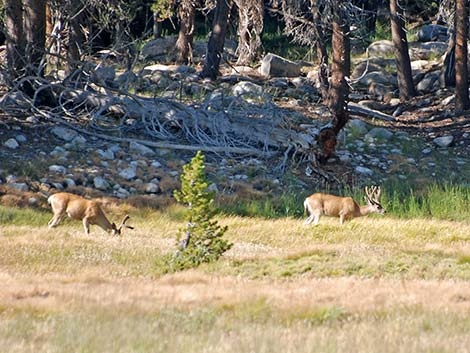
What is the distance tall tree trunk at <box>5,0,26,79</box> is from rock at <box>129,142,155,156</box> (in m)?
3.52

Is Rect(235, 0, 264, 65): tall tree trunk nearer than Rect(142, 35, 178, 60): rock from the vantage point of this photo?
Yes

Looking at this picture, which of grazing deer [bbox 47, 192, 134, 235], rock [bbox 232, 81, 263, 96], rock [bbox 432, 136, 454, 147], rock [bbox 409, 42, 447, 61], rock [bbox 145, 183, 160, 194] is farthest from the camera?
rock [bbox 409, 42, 447, 61]

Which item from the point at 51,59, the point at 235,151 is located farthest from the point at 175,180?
the point at 51,59

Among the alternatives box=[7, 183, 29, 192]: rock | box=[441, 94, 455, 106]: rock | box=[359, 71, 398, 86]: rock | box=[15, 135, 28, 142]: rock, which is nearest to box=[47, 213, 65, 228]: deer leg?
box=[7, 183, 29, 192]: rock

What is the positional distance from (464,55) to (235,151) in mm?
8466

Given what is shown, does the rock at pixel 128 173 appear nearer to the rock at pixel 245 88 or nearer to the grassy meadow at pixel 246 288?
the grassy meadow at pixel 246 288

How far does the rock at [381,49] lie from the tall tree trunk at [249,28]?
15.2ft

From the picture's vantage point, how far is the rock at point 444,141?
2642 cm

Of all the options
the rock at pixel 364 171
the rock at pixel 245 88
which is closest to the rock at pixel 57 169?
the rock at pixel 364 171

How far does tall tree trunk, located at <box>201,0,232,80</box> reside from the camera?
102ft

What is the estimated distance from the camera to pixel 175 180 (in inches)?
862

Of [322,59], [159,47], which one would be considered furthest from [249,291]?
[159,47]

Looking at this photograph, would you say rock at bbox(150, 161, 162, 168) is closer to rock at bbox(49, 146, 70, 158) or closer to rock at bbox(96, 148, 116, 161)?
rock at bbox(96, 148, 116, 161)

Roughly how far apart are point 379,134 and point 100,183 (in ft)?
29.1
